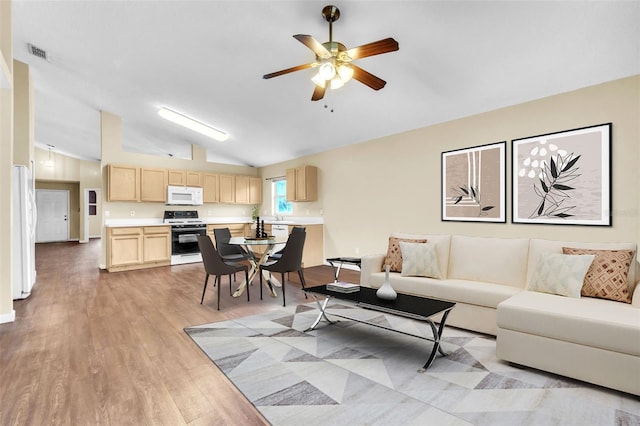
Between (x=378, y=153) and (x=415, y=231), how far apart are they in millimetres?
1492

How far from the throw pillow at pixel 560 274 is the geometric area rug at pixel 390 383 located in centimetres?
67

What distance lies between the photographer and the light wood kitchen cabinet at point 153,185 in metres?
6.74

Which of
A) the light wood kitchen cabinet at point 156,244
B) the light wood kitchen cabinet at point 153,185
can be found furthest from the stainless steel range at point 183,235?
the light wood kitchen cabinet at point 153,185

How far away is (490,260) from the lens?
3.40 meters

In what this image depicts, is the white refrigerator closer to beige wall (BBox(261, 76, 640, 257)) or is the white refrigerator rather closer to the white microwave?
the white microwave

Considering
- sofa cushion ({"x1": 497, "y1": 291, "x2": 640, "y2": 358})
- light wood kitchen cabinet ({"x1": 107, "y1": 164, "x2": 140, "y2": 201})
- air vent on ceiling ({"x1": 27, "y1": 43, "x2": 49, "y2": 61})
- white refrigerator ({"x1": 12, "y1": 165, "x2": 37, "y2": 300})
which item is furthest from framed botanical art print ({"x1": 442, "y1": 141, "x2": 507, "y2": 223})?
light wood kitchen cabinet ({"x1": 107, "y1": 164, "x2": 140, "y2": 201})

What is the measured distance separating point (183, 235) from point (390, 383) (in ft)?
19.3

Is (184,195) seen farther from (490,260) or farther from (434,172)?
(490,260)

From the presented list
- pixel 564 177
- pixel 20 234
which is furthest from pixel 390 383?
pixel 20 234

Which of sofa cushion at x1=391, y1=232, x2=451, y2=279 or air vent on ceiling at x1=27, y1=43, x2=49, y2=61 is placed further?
air vent on ceiling at x1=27, y1=43, x2=49, y2=61

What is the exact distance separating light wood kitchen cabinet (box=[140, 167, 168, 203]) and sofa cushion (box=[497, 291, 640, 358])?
21.8 feet

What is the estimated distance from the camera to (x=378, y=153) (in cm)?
556

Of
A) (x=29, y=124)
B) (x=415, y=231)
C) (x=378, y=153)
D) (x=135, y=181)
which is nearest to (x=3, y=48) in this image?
(x=29, y=124)

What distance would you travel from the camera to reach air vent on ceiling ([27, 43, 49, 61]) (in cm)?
440
